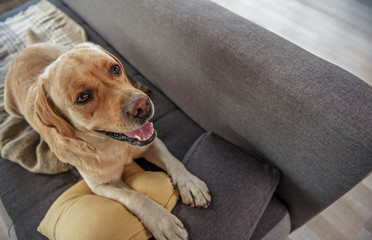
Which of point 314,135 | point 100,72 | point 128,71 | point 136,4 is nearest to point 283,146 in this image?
point 314,135

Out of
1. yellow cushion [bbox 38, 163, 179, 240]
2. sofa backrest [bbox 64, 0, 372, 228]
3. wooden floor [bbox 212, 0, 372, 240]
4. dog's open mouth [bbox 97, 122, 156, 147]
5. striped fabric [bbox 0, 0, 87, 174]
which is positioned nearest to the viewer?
sofa backrest [bbox 64, 0, 372, 228]

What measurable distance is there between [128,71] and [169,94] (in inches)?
23.6

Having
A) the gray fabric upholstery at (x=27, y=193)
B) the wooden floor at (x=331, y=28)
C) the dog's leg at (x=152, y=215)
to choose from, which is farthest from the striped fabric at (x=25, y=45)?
the wooden floor at (x=331, y=28)

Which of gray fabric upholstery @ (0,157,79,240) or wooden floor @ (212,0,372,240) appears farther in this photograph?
wooden floor @ (212,0,372,240)

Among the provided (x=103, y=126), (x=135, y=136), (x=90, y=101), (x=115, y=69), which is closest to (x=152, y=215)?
(x=135, y=136)

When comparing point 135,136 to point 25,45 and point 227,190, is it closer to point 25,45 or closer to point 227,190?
point 227,190

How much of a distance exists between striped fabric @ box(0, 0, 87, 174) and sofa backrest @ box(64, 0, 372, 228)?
1.13 m

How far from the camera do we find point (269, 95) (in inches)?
42.4

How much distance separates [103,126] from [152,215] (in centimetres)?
54

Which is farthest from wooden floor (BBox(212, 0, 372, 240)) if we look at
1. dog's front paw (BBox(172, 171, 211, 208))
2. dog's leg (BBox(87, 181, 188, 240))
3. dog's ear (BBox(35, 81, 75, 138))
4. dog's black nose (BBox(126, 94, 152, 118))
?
dog's ear (BBox(35, 81, 75, 138))

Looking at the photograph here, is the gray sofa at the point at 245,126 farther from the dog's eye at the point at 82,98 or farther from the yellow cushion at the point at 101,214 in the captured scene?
the dog's eye at the point at 82,98

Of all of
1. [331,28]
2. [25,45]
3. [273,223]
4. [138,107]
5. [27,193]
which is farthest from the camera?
[331,28]

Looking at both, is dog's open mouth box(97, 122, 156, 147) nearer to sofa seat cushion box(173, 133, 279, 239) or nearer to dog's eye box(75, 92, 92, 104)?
dog's eye box(75, 92, 92, 104)

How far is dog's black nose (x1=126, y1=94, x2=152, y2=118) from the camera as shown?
3.38 feet
